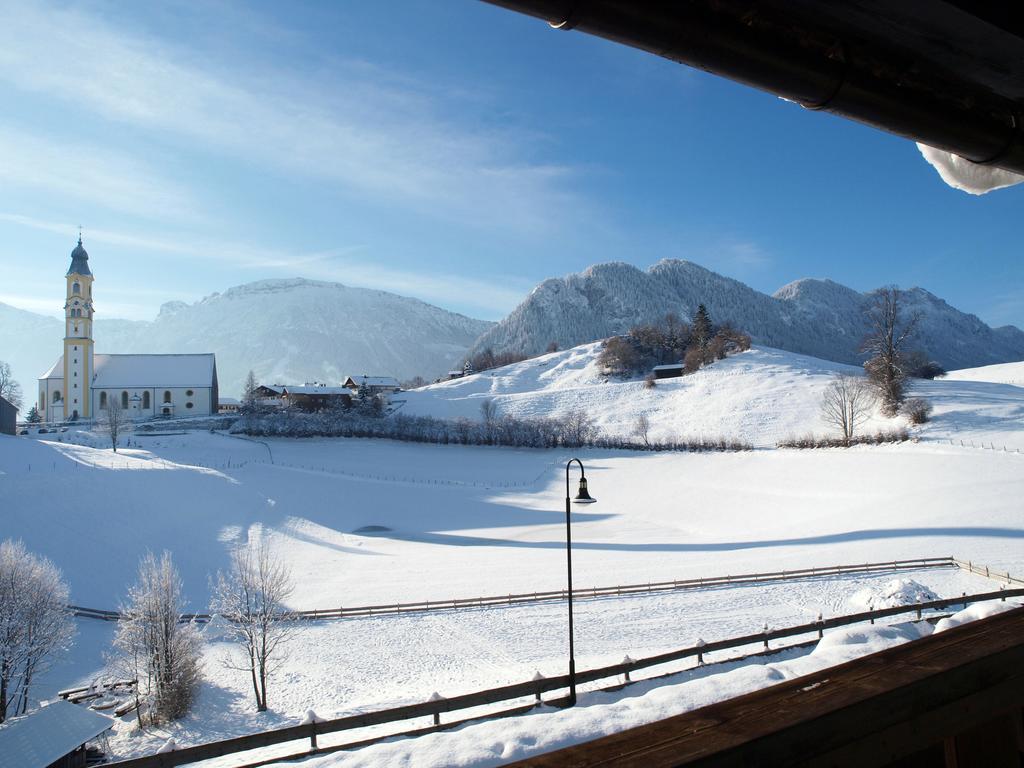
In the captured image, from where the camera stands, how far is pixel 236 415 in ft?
247

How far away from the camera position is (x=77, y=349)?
243ft

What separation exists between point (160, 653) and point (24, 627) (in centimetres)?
497

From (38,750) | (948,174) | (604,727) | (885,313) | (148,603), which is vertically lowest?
(38,750)

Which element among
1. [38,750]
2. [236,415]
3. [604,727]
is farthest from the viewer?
[236,415]

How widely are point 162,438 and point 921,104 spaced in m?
70.3

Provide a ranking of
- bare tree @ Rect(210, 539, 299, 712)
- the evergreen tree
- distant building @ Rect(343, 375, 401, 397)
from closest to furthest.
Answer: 1. bare tree @ Rect(210, 539, 299, 712)
2. the evergreen tree
3. distant building @ Rect(343, 375, 401, 397)

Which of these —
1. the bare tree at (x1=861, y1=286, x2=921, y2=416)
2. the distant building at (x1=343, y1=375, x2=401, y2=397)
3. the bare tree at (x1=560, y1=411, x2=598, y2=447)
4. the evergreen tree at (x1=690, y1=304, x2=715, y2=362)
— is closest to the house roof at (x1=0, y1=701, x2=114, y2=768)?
the bare tree at (x1=560, y1=411, x2=598, y2=447)

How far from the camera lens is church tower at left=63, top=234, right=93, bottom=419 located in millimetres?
74062

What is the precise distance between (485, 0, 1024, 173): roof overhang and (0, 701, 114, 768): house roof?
18379 millimetres

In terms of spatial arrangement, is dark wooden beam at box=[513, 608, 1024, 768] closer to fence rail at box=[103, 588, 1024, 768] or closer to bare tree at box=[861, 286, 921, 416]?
fence rail at box=[103, 588, 1024, 768]

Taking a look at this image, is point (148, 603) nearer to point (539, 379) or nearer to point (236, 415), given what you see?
point (236, 415)

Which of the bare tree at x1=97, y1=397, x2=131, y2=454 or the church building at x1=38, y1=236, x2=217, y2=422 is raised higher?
the church building at x1=38, y1=236, x2=217, y2=422

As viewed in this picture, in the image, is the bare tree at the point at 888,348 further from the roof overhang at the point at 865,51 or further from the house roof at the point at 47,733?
the roof overhang at the point at 865,51

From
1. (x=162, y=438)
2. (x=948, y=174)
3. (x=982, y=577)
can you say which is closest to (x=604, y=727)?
(x=948, y=174)
